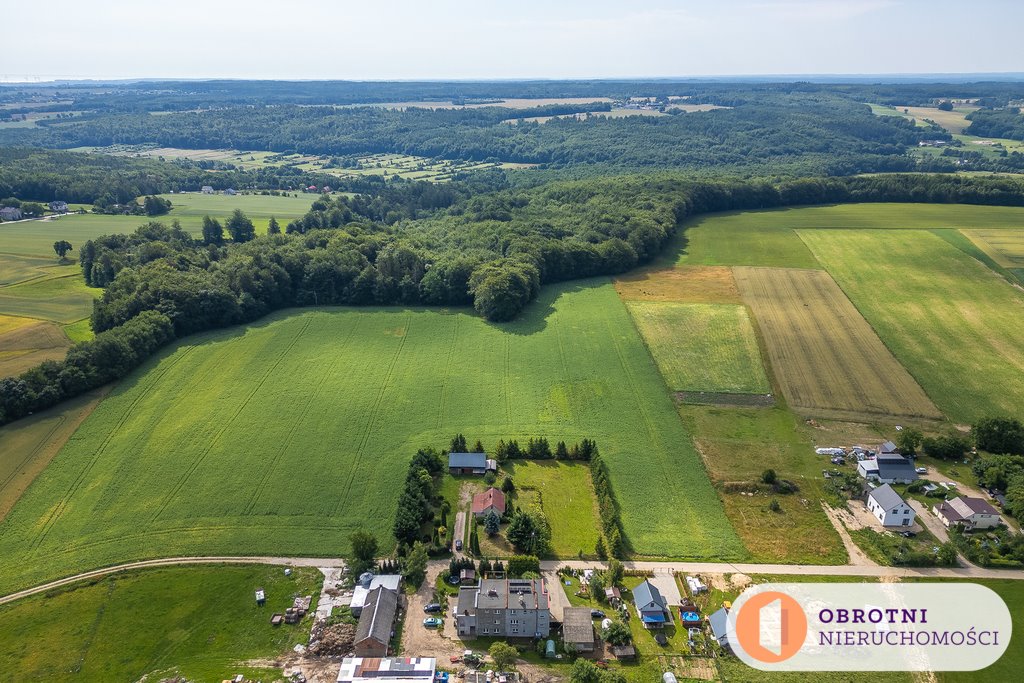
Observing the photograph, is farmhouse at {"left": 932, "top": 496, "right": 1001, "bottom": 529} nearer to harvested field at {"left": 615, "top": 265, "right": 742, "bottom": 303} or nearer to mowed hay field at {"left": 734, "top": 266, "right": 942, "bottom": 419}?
mowed hay field at {"left": 734, "top": 266, "right": 942, "bottom": 419}

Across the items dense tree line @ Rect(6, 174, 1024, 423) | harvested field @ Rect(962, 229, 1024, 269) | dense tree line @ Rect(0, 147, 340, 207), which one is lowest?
harvested field @ Rect(962, 229, 1024, 269)

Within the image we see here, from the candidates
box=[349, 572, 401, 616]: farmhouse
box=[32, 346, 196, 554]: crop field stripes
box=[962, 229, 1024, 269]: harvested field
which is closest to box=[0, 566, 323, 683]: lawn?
box=[349, 572, 401, 616]: farmhouse

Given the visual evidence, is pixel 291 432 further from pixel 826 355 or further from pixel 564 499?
pixel 826 355

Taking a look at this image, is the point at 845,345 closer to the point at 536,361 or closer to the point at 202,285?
the point at 536,361

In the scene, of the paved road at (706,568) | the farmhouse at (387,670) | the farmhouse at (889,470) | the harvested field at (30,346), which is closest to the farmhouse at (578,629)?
the paved road at (706,568)

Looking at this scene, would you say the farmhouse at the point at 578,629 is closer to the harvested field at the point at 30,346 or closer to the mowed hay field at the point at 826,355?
the mowed hay field at the point at 826,355

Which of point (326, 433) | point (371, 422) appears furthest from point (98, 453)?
point (371, 422)

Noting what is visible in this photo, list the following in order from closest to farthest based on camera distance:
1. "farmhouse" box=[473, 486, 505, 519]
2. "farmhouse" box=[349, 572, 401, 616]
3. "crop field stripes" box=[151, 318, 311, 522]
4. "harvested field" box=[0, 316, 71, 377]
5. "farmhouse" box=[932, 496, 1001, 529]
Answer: "farmhouse" box=[349, 572, 401, 616] < "farmhouse" box=[932, 496, 1001, 529] < "farmhouse" box=[473, 486, 505, 519] < "crop field stripes" box=[151, 318, 311, 522] < "harvested field" box=[0, 316, 71, 377]
